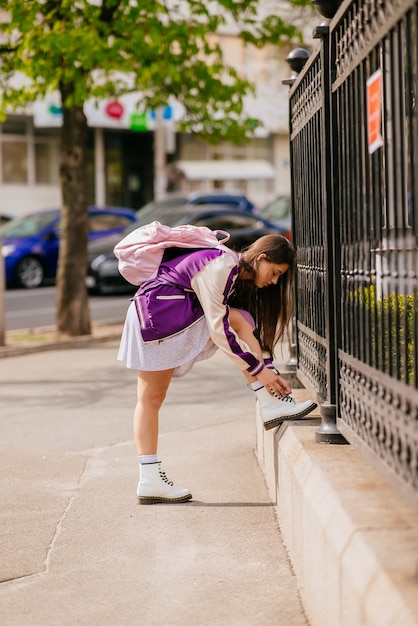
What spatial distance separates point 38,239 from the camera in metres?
23.0

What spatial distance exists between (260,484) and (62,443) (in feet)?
6.27

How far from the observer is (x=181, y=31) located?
11.8 metres

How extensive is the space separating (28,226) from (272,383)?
1938 centimetres

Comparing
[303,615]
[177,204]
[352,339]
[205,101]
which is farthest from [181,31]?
[177,204]

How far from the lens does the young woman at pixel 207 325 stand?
5082 mm

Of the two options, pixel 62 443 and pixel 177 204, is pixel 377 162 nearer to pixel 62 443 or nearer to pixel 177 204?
pixel 62 443

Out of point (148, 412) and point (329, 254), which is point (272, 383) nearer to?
point (148, 412)

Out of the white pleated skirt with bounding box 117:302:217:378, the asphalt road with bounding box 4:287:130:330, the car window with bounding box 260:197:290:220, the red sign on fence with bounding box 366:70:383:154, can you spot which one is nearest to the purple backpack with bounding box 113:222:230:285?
the white pleated skirt with bounding box 117:302:217:378

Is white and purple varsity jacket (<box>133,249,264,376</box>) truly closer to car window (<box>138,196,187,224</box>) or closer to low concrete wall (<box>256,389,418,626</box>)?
low concrete wall (<box>256,389,418,626</box>)

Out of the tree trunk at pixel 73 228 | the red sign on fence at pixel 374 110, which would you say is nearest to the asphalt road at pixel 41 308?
the tree trunk at pixel 73 228

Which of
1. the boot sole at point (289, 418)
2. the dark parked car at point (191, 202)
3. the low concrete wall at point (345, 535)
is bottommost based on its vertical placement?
the low concrete wall at point (345, 535)

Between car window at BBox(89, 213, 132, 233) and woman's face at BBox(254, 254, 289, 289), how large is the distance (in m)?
19.1

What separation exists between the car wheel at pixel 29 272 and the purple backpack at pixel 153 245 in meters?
17.6

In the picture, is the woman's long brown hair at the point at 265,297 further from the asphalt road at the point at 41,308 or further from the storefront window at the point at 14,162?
the storefront window at the point at 14,162
